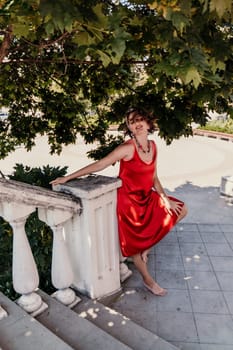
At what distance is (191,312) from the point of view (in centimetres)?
280

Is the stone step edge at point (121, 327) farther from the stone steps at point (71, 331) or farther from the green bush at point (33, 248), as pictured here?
the green bush at point (33, 248)

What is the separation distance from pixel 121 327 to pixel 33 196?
1197 mm

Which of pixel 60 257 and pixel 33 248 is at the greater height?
pixel 60 257

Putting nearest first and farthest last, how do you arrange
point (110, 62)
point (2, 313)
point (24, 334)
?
point (24, 334) < point (2, 313) < point (110, 62)

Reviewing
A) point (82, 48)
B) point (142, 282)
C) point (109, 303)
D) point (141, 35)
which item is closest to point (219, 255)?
point (142, 282)

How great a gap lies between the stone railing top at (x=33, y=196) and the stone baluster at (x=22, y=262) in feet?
0.15

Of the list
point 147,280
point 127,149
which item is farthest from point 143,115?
point 147,280

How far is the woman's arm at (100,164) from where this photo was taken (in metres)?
2.58

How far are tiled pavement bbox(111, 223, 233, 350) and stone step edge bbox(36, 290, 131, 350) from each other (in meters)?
0.68

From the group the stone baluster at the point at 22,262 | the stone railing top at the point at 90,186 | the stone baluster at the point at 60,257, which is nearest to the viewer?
the stone baluster at the point at 22,262

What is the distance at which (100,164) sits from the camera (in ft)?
8.95

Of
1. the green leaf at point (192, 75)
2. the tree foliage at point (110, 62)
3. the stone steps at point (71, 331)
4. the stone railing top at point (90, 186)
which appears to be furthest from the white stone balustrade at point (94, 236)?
the green leaf at point (192, 75)

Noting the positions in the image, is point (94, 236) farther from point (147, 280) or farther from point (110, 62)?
point (110, 62)

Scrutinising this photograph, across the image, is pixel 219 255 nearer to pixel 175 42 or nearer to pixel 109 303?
pixel 109 303
